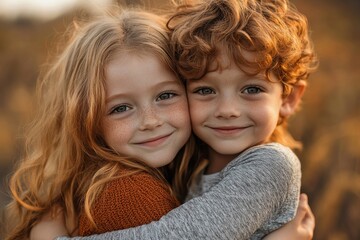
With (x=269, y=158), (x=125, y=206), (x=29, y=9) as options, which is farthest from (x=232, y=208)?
(x=29, y=9)

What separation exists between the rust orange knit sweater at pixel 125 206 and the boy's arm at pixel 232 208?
49 mm

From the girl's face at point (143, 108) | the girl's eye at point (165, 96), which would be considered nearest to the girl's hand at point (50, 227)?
the girl's face at point (143, 108)

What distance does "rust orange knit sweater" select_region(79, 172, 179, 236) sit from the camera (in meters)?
2.12

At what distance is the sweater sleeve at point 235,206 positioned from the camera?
6.60 ft

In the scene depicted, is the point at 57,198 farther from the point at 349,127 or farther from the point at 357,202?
the point at 349,127

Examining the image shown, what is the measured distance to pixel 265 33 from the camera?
230 centimetres

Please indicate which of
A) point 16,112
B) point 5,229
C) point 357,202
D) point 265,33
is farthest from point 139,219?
point 16,112

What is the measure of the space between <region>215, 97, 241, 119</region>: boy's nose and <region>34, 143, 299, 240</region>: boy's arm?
0.26 meters

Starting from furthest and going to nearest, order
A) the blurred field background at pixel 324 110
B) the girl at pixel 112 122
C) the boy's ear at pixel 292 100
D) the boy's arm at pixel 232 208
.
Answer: the blurred field background at pixel 324 110
the boy's ear at pixel 292 100
the girl at pixel 112 122
the boy's arm at pixel 232 208

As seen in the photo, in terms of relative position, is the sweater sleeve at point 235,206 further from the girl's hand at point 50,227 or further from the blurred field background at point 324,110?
the blurred field background at point 324,110

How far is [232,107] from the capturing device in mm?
2369

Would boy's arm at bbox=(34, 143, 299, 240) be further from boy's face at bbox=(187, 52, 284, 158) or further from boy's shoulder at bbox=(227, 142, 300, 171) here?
boy's face at bbox=(187, 52, 284, 158)

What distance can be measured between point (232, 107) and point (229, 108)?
0.05ft

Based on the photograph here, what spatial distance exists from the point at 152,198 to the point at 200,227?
0.87 ft
